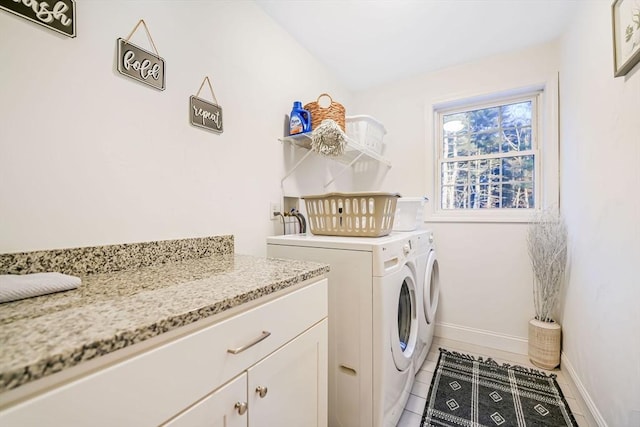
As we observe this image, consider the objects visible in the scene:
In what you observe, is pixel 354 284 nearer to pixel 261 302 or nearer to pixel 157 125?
pixel 261 302

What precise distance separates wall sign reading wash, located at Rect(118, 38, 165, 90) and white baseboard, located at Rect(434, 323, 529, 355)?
269 cm

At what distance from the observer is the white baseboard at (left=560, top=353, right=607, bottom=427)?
133cm

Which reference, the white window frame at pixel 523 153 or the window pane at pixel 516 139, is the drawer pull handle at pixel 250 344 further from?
the window pane at pixel 516 139

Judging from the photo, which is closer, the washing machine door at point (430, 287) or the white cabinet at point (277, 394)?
the white cabinet at point (277, 394)

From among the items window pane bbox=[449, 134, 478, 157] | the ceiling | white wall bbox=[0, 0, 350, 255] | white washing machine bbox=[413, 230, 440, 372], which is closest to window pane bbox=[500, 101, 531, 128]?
window pane bbox=[449, 134, 478, 157]

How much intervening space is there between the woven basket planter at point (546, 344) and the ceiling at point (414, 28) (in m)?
2.10

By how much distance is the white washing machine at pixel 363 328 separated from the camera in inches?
47.4

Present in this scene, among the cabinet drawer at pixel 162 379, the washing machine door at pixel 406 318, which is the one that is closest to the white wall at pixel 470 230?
the washing machine door at pixel 406 318

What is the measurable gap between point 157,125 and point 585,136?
7.43 ft

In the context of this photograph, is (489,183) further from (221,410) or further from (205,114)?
(221,410)

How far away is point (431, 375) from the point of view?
1.88 metres

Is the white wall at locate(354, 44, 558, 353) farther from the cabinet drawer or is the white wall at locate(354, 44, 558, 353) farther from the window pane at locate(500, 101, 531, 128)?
the cabinet drawer

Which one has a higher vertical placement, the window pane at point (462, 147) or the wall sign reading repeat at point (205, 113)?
the window pane at point (462, 147)

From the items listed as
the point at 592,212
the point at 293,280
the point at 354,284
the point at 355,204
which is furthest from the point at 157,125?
the point at 592,212
